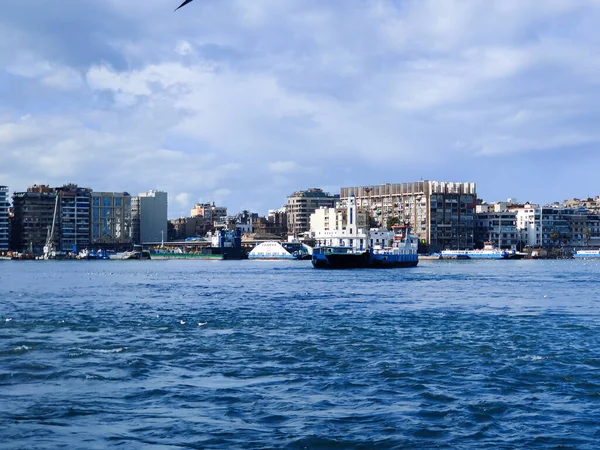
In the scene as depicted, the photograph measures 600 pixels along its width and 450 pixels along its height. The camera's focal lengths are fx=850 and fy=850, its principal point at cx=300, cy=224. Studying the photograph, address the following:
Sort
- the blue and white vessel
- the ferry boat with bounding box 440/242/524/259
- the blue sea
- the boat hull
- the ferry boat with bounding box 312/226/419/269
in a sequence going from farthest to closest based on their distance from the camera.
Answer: the ferry boat with bounding box 440/242/524/259
the blue and white vessel
the ferry boat with bounding box 312/226/419/269
the boat hull
the blue sea

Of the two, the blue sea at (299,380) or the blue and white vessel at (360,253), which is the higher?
the blue and white vessel at (360,253)

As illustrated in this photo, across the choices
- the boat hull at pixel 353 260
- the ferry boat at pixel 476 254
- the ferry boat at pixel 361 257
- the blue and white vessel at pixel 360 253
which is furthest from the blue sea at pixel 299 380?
the ferry boat at pixel 476 254

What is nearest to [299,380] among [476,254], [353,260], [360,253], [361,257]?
[353,260]

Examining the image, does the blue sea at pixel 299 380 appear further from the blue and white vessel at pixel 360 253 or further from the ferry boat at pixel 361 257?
the blue and white vessel at pixel 360 253

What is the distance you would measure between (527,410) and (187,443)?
7.30m

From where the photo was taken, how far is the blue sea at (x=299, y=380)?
52.1 ft

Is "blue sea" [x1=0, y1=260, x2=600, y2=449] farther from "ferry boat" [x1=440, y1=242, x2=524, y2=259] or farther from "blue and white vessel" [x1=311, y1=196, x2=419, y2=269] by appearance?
"ferry boat" [x1=440, y1=242, x2=524, y2=259]

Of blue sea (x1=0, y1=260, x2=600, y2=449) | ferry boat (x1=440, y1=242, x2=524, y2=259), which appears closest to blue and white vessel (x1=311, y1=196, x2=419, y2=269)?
ferry boat (x1=440, y1=242, x2=524, y2=259)

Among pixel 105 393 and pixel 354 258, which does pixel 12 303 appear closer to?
→ pixel 105 393

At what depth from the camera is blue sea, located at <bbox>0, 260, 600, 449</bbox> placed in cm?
1588

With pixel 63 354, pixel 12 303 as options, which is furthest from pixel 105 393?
pixel 12 303

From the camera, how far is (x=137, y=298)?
52156 mm

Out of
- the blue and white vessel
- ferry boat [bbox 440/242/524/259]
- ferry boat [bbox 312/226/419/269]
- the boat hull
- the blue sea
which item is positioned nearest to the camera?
the blue sea

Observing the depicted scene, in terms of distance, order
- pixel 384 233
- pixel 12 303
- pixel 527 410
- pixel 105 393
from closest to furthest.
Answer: pixel 527 410, pixel 105 393, pixel 12 303, pixel 384 233
